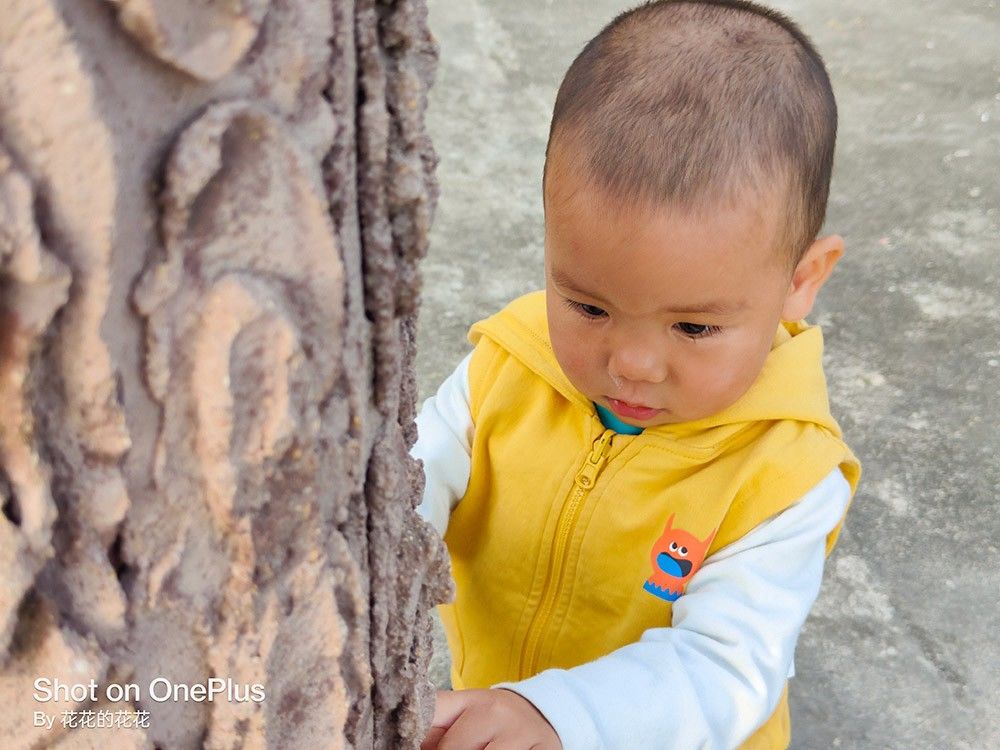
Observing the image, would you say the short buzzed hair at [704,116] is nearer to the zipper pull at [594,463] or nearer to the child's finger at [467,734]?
the zipper pull at [594,463]

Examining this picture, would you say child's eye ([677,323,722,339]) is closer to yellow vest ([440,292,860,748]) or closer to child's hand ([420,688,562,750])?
yellow vest ([440,292,860,748])

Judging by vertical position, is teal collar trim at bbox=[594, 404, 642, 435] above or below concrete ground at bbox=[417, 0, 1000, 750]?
above

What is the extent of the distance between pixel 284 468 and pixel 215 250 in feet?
0.37

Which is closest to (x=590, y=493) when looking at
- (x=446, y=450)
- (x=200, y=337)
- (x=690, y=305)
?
(x=446, y=450)

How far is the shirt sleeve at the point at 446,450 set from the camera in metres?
1.23

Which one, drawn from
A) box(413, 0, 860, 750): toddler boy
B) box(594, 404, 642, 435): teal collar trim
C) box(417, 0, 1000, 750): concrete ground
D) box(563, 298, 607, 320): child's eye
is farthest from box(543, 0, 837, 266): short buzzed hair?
box(417, 0, 1000, 750): concrete ground

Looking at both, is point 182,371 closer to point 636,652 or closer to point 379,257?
point 379,257

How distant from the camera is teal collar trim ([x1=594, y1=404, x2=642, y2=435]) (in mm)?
1178

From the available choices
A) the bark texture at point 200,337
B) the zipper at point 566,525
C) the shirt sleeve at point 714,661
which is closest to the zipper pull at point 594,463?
the zipper at point 566,525

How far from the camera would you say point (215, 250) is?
1.53ft

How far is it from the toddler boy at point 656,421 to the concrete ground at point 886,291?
1.43 feet

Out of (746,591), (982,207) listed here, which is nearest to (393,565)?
(746,591)

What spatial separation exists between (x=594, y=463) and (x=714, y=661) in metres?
0.24

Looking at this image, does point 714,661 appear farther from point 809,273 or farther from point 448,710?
point 809,273
